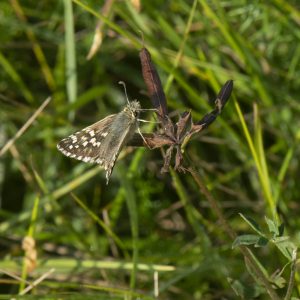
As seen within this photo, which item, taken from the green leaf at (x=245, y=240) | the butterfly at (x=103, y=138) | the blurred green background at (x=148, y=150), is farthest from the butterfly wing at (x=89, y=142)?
the green leaf at (x=245, y=240)

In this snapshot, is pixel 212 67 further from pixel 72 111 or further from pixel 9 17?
pixel 9 17

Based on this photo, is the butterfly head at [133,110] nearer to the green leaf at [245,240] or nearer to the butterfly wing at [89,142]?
the butterfly wing at [89,142]

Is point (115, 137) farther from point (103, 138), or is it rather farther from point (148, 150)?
point (148, 150)

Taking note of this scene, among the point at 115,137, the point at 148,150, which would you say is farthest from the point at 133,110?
the point at 148,150

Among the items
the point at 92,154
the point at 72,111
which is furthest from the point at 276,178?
the point at 72,111

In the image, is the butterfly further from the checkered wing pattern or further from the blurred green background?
the blurred green background

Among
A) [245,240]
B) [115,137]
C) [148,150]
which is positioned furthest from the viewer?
[148,150]
